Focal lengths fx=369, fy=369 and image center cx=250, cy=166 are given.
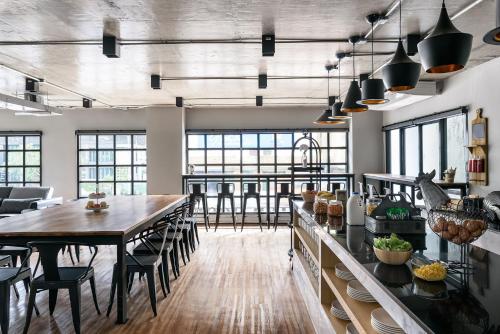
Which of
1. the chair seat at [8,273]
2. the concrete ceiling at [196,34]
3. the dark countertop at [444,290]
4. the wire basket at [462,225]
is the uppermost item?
the concrete ceiling at [196,34]

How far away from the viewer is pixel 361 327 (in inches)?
67.2

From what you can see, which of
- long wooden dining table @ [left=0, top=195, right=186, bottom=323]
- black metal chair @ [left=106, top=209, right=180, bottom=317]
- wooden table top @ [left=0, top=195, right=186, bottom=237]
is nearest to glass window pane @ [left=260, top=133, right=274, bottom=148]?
wooden table top @ [left=0, top=195, right=186, bottom=237]

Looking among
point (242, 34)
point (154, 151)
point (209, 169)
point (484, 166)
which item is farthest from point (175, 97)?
point (484, 166)

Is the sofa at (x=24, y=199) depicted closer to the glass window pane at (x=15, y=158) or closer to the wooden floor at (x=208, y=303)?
the glass window pane at (x=15, y=158)

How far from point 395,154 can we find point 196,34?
18.5 ft

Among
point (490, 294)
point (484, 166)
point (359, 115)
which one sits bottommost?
point (490, 294)

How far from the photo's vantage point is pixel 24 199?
7855 mm

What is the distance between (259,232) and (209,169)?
2.29 meters

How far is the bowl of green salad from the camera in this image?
1664 mm

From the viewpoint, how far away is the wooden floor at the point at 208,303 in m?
3.17

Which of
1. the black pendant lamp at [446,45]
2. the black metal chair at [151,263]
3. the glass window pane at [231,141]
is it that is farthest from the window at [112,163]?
the black pendant lamp at [446,45]

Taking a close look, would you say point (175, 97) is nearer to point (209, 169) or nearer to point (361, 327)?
point (209, 169)

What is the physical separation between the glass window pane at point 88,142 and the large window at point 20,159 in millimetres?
998

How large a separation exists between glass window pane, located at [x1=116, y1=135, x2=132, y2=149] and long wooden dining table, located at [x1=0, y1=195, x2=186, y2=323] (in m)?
4.94
